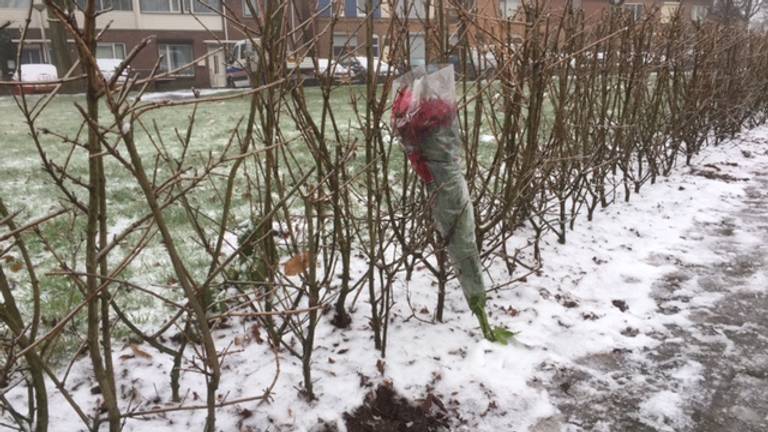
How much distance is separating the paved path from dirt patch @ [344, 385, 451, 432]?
399 millimetres

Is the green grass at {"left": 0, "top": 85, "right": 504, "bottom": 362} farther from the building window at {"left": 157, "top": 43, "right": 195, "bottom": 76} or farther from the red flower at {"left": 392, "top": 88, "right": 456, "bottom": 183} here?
the building window at {"left": 157, "top": 43, "right": 195, "bottom": 76}

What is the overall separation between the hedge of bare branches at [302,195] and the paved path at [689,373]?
2.60 ft

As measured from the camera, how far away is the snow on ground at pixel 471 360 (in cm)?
223

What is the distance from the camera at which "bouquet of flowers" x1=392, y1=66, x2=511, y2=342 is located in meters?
2.24

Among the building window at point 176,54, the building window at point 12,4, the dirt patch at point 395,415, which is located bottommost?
the dirt patch at point 395,415

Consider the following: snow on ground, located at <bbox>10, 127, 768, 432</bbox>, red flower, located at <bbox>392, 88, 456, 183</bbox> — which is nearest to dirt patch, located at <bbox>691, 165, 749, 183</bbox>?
snow on ground, located at <bbox>10, 127, 768, 432</bbox>

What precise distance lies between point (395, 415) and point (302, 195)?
1.00 meters

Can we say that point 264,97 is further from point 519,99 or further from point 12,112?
point 12,112

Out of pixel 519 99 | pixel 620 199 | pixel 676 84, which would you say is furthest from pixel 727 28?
pixel 519 99

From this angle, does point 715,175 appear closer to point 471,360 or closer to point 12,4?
point 471,360

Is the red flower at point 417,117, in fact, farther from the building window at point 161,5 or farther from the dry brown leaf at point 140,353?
the building window at point 161,5

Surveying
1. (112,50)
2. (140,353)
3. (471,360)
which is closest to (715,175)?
(471,360)

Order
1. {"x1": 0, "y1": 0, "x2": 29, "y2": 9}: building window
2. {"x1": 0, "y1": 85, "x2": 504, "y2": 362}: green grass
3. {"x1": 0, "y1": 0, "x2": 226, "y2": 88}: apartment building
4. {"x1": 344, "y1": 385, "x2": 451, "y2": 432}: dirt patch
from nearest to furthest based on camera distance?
{"x1": 344, "y1": 385, "x2": 451, "y2": 432}: dirt patch
{"x1": 0, "y1": 85, "x2": 504, "y2": 362}: green grass
{"x1": 0, "y1": 0, "x2": 29, "y2": 9}: building window
{"x1": 0, "y1": 0, "x2": 226, "y2": 88}: apartment building

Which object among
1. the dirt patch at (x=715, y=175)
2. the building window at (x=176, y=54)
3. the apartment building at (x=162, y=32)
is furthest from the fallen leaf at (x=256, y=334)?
the building window at (x=176, y=54)
